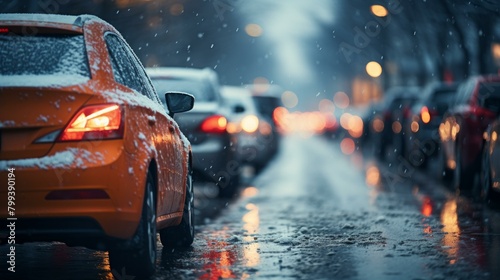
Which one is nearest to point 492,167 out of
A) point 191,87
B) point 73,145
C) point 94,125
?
point 191,87

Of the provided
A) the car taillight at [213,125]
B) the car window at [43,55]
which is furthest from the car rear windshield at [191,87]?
the car window at [43,55]

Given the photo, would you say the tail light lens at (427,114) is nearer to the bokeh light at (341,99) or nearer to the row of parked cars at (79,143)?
the row of parked cars at (79,143)

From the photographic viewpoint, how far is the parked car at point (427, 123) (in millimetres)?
24406

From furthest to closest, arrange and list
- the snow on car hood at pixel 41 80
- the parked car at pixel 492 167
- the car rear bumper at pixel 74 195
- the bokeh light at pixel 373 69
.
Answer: the bokeh light at pixel 373 69, the parked car at pixel 492 167, the snow on car hood at pixel 41 80, the car rear bumper at pixel 74 195

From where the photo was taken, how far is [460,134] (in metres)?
17.6

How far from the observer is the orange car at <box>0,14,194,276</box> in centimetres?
725

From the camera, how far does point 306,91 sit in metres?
176

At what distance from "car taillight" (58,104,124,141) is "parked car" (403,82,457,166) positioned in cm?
1661

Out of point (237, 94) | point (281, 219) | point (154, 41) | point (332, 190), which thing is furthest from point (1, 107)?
point (154, 41)

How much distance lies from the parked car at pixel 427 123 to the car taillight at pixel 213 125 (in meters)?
8.07

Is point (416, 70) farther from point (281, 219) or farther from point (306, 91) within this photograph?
point (306, 91)

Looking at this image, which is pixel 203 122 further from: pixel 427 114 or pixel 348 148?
pixel 348 148

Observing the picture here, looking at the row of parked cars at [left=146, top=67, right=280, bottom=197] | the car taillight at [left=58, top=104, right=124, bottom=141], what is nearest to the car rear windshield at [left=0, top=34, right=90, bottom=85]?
the car taillight at [left=58, top=104, right=124, bottom=141]

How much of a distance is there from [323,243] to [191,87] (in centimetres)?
627
